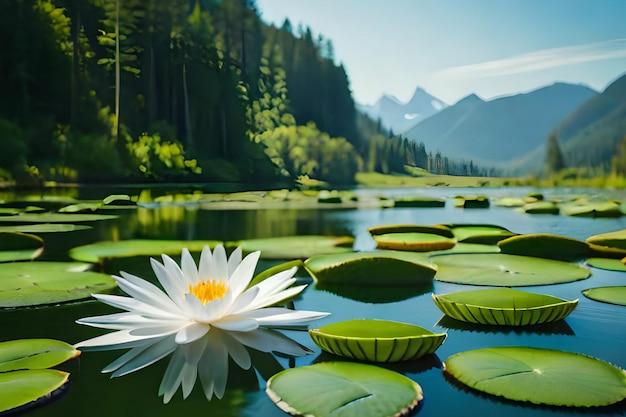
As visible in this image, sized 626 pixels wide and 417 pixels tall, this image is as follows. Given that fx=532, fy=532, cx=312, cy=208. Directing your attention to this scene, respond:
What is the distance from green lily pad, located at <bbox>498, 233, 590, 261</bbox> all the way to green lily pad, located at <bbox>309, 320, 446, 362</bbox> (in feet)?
3.34

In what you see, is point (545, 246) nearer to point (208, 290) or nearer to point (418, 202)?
point (208, 290)

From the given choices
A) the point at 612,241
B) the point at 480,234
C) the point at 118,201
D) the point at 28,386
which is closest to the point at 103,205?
the point at 118,201

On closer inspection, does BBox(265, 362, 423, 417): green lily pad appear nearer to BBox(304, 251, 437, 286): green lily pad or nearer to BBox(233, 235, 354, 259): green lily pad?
BBox(304, 251, 437, 286): green lily pad

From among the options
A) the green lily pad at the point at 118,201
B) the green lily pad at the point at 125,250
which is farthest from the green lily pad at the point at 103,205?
the green lily pad at the point at 125,250

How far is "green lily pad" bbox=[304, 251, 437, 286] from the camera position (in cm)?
110

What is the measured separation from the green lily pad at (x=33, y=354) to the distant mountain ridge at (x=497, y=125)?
7.67m

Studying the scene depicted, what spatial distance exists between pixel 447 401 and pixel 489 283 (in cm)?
63

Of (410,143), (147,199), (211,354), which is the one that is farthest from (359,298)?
(147,199)

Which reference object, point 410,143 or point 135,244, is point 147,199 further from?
point 135,244

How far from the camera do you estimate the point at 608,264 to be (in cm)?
137

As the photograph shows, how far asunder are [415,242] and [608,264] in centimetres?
54

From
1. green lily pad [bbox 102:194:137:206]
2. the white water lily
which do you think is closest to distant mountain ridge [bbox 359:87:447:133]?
green lily pad [bbox 102:194:137:206]

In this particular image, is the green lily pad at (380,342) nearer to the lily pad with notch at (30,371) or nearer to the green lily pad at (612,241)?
the lily pad with notch at (30,371)

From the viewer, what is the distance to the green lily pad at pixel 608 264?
131 cm
